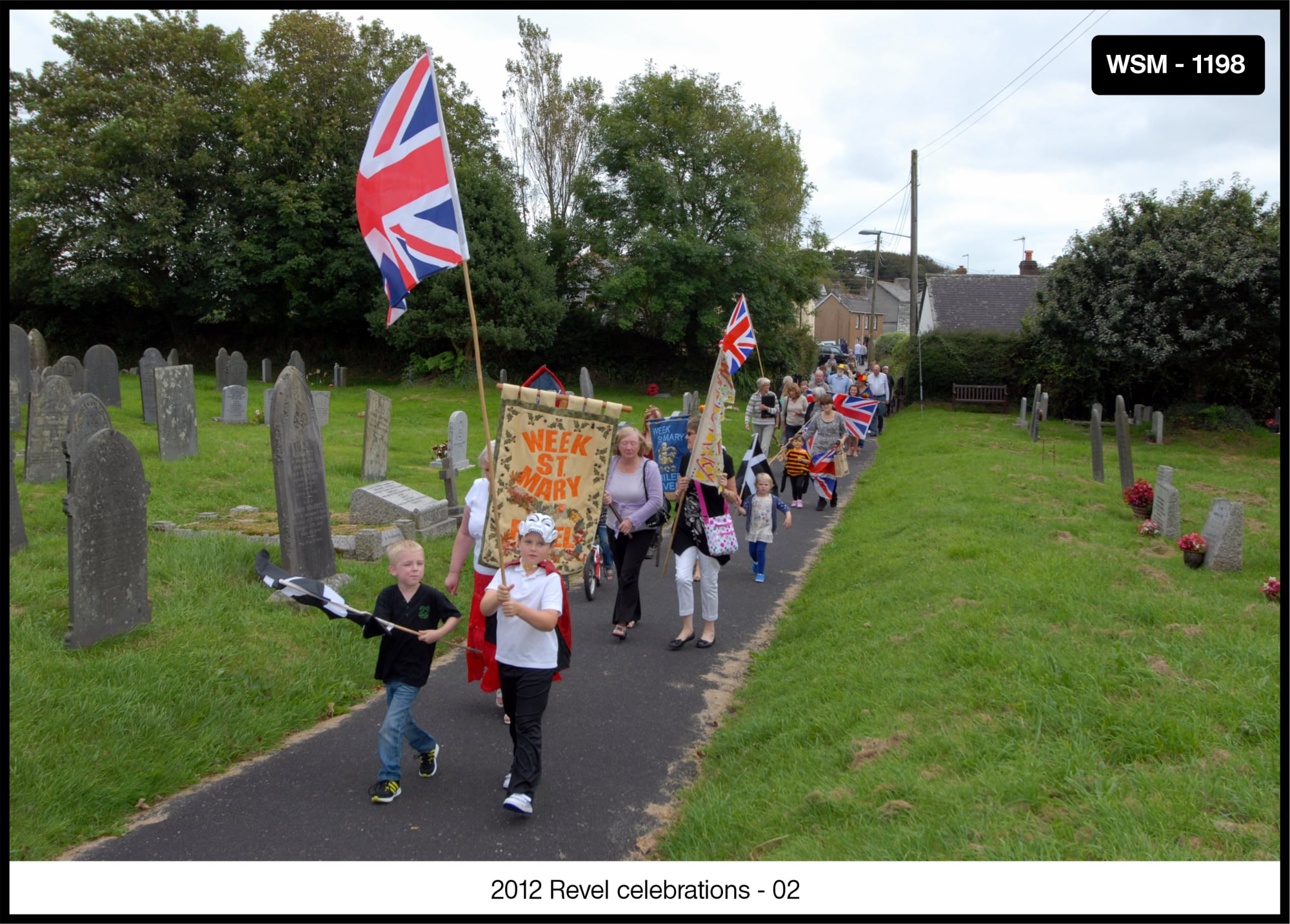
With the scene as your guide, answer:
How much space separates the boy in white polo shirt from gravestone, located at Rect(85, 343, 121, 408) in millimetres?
16869

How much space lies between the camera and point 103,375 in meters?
18.2

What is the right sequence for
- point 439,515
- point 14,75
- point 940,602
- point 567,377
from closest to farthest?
point 940,602 → point 439,515 → point 14,75 → point 567,377

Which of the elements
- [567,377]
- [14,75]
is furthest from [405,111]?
[14,75]

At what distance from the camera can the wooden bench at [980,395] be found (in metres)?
31.4

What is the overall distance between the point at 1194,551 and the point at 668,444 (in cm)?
614

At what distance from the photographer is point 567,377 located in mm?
36281

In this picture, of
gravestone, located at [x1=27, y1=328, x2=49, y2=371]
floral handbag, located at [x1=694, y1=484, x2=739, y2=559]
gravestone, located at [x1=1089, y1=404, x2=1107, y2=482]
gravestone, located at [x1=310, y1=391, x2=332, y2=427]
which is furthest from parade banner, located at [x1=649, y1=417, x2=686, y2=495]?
gravestone, located at [x1=27, y1=328, x2=49, y2=371]

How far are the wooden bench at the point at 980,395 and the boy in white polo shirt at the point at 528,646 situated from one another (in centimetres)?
2907

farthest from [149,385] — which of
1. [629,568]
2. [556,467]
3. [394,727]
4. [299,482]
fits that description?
[394,727]

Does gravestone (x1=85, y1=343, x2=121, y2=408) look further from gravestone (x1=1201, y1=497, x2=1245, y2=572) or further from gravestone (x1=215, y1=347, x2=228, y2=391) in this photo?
gravestone (x1=1201, y1=497, x2=1245, y2=572)

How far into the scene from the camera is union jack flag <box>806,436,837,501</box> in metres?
13.9

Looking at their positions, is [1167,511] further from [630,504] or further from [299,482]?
[299,482]

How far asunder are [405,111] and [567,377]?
102 ft

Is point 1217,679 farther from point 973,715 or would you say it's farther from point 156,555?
point 156,555
